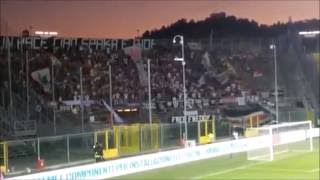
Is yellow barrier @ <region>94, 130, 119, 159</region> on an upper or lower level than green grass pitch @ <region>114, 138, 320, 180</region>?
upper

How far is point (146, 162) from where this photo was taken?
1841 centimetres

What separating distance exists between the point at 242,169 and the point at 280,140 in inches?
217

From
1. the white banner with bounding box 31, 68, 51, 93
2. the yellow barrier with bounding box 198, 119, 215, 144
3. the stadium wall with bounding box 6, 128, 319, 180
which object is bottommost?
the stadium wall with bounding box 6, 128, 319, 180

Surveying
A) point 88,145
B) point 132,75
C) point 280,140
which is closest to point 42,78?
point 132,75

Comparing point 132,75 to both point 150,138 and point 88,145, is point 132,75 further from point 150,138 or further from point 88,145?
point 88,145

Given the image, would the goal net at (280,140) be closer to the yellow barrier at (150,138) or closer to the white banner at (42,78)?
the yellow barrier at (150,138)

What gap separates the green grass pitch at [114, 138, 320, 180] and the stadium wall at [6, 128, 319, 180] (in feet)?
0.77

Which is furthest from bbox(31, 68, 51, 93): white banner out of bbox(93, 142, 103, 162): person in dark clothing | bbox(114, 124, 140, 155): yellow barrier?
bbox(93, 142, 103, 162): person in dark clothing

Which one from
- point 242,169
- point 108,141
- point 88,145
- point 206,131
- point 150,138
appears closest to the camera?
point 242,169

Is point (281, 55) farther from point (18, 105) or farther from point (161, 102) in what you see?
point (18, 105)

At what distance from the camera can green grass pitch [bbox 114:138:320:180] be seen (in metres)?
18.0

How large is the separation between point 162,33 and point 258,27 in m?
7.87

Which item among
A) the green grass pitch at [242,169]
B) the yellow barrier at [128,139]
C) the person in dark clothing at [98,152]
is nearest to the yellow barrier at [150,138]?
the yellow barrier at [128,139]

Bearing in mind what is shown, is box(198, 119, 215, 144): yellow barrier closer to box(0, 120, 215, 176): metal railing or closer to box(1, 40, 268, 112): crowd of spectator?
box(0, 120, 215, 176): metal railing
